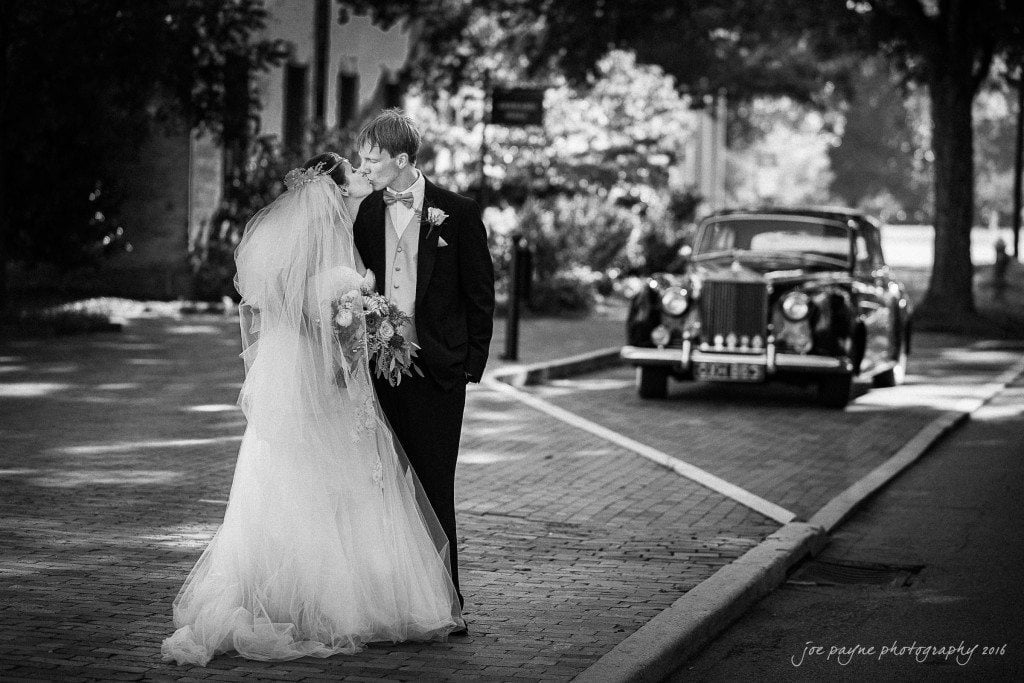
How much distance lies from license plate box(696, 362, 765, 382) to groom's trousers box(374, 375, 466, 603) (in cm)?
822

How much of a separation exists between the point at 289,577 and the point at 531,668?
0.92m

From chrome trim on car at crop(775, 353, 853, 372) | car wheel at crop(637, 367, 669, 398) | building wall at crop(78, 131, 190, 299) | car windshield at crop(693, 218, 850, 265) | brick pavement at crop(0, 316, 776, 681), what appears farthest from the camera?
building wall at crop(78, 131, 190, 299)

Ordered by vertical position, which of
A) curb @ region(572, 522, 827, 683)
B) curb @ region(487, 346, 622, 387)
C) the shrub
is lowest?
curb @ region(572, 522, 827, 683)

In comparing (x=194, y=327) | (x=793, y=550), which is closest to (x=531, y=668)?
(x=793, y=550)

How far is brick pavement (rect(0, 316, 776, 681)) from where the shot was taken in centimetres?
546

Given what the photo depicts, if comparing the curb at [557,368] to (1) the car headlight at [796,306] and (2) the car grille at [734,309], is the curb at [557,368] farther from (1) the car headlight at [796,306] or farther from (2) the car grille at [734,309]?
(1) the car headlight at [796,306]

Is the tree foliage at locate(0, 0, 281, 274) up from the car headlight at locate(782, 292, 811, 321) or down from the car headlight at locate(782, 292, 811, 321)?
up

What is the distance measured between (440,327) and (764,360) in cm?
837

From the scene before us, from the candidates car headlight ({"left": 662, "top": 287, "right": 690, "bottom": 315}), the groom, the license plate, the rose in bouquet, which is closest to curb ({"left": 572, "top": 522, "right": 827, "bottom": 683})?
the groom

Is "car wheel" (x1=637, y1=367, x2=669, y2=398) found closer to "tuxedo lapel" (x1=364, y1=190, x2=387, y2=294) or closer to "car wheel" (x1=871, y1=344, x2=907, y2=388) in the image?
"car wheel" (x1=871, y1=344, x2=907, y2=388)

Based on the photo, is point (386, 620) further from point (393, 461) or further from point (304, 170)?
point (304, 170)

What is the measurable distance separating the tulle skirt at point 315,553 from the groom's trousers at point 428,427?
11 cm

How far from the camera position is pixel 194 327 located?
1852 cm

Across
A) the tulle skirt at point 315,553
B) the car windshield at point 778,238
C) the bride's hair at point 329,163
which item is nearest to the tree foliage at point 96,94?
the car windshield at point 778,238
